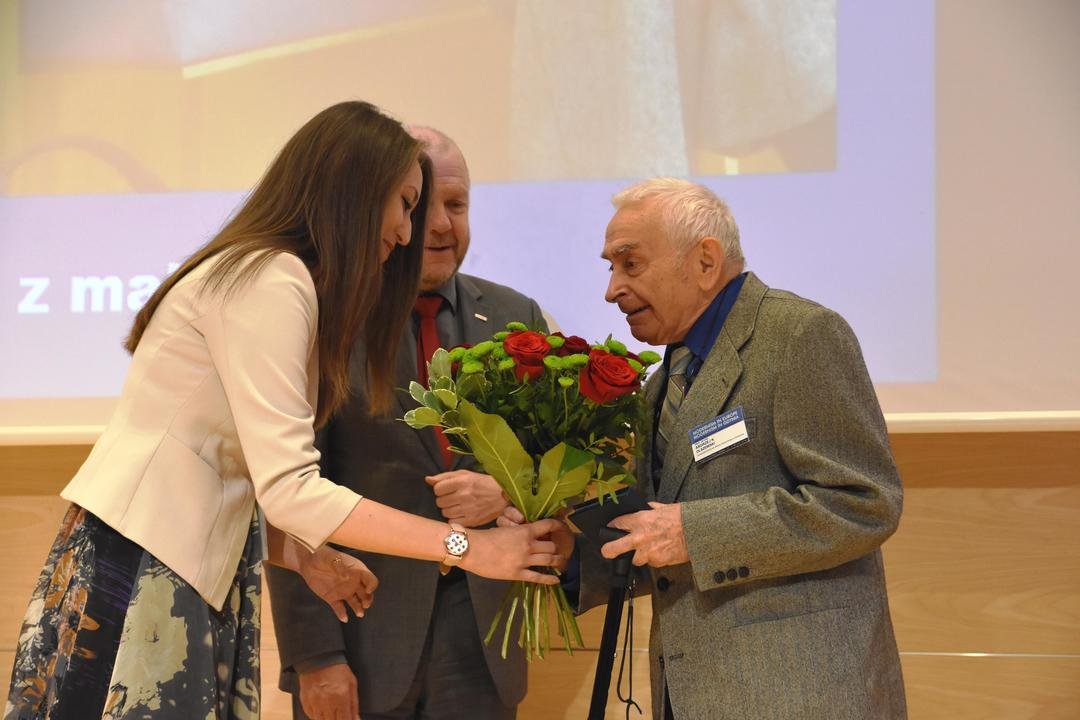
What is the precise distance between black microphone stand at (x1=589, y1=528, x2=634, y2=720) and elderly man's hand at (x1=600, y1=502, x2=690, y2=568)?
0.13ft

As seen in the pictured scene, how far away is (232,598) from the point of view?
169cm

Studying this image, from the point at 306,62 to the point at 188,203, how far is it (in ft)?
1.89

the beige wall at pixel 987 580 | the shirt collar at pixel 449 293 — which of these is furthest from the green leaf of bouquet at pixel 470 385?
the beige wall at pixel 987 580

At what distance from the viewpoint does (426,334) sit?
2.48 meters

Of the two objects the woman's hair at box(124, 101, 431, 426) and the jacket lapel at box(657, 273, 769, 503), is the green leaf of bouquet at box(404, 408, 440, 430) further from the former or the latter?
the jacket lapel at box(657, 273, 769, 503)

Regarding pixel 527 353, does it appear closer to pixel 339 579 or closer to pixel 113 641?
pixel 339 579

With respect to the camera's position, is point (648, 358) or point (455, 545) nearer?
point (455, 545)

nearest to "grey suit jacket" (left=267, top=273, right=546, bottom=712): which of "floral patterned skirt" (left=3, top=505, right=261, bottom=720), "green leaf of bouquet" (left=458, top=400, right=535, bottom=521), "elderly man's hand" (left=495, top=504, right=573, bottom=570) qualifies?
"elderly man's hand" (left=495, top=504, right=573, bottom=570)

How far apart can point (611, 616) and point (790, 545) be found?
14.2 inches

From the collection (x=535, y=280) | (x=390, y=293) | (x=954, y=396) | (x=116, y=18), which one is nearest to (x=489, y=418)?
(x=390, y=293)

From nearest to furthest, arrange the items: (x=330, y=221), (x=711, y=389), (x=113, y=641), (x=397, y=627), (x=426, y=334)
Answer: (x=113, y=641), (x=330, y=221), (x=711, y=389), (x=397, y=627), (x=426, y=334)

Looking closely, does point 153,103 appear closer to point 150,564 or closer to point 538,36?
point 538,36

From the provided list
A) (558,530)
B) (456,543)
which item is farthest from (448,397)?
(558,530)

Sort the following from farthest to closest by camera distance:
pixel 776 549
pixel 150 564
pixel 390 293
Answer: pixel 390 293
pixel 776 549
pixel 150 564
